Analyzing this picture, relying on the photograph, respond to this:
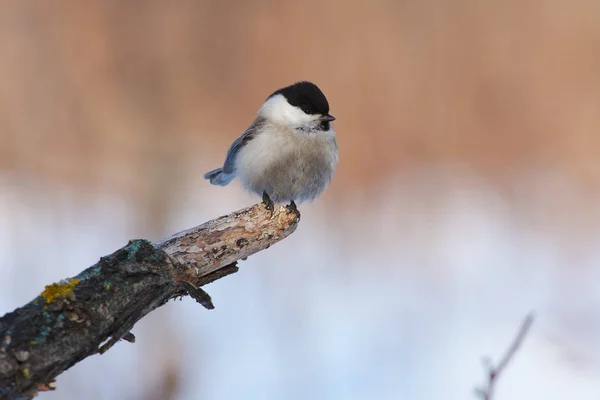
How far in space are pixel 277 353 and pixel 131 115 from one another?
256 cm

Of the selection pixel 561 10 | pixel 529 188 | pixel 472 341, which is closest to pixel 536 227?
pixel 529 188

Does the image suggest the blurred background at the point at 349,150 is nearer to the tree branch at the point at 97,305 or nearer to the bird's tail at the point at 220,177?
the bird's tail at the point at 220,177

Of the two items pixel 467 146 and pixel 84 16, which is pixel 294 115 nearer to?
pixel 467 146

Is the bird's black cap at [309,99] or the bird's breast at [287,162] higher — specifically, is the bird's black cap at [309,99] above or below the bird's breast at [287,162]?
above

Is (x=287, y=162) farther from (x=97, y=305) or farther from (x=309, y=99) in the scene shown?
(x=97, y=305)

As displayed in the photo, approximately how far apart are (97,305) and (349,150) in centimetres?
379

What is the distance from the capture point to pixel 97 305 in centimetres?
140

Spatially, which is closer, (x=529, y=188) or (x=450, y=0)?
(x=529, y=188)

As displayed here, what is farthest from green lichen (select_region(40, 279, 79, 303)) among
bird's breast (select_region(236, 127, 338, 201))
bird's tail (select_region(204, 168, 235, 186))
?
bird's tail (select_region(204, 168, 235, 186))

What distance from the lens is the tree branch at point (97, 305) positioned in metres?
1.27

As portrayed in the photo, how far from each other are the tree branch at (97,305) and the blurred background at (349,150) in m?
1.98

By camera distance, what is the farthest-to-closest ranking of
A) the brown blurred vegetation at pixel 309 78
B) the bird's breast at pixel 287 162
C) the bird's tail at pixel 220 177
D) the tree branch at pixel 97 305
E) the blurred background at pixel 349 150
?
1. the brown blurred vegetation at pixel 309 78
2. the blurred background at pixel 349 150
3. the bird's tail at pixel 220 177
4. the bird's breast at pixel 287 162
5. the tree branch at pixel 97 305

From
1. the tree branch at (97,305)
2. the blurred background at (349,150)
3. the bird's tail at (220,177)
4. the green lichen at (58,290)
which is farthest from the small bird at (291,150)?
the green lichen at (58,290)

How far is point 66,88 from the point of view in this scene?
17.2 feet
